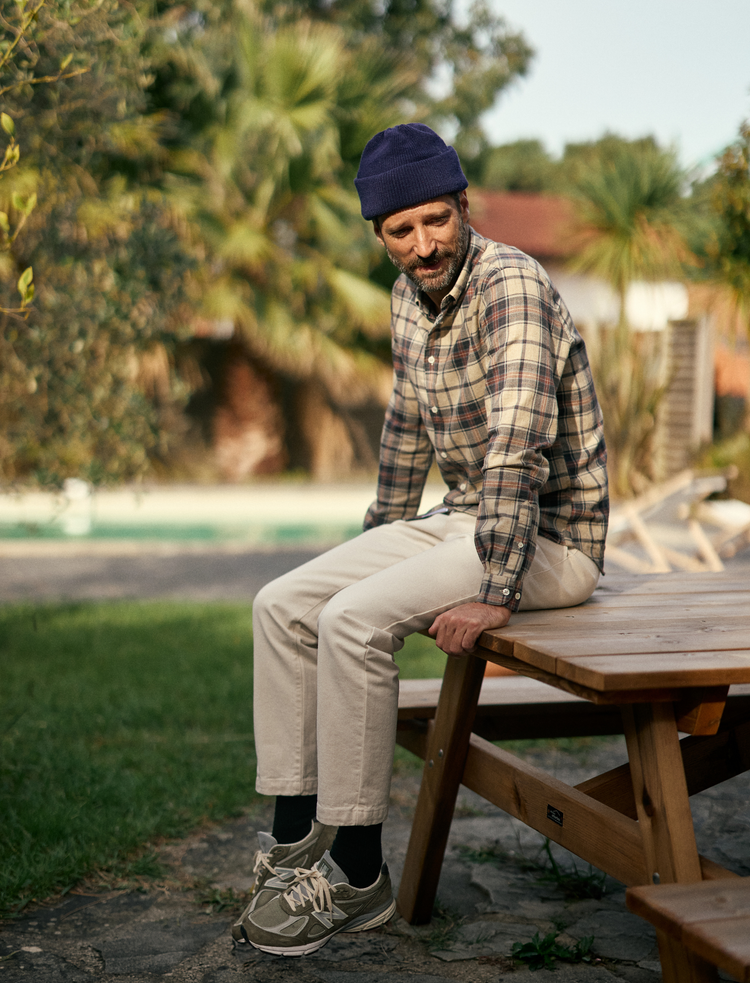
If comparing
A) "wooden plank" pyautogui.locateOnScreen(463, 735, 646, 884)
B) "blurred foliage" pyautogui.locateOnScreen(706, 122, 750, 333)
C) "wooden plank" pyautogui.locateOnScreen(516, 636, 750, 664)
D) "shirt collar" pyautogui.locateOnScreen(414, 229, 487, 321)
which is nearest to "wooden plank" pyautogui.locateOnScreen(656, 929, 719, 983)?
"wooden plank" pyautogui.locateOnScreen(463, 735, 646, 884)

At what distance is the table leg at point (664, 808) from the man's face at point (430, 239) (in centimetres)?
102

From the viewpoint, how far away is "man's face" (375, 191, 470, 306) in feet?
7.19

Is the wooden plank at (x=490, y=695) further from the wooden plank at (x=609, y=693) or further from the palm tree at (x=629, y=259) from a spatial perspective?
the palm tree at (x=629, y=259)

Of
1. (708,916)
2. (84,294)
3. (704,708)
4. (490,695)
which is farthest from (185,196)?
(708,916)

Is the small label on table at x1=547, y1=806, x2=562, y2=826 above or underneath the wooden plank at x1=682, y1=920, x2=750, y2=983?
underneath

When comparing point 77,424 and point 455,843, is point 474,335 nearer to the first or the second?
point 455,843

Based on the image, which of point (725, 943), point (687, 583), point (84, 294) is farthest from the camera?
point (84, 294)

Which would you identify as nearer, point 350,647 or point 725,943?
point 725,943

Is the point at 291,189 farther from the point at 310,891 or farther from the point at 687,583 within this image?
the point at 310,891

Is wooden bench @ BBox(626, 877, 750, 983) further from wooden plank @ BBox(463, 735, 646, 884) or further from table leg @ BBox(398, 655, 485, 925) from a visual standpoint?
table leg @ BBox(398, 655, 485, 925)

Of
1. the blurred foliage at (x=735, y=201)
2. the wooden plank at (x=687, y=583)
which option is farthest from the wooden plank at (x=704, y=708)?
the blurred foliage at (x=735, y=201)

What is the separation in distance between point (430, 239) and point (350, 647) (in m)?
0.86

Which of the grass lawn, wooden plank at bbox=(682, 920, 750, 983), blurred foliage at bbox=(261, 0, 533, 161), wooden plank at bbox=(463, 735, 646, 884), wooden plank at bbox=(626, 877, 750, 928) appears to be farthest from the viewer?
blurred foliage at bbox=(261, 0, 533, 161)

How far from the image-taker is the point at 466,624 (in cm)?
189
